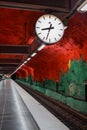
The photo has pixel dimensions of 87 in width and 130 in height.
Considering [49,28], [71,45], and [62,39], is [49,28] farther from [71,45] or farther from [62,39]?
[62,39]

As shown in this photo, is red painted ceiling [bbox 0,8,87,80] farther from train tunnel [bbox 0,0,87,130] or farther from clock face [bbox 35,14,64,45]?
clock face [bbox 35,14,64,45]

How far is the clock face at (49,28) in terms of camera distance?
8.06 metres

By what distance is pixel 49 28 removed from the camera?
26.6ft

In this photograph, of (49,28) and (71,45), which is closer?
(49,28)

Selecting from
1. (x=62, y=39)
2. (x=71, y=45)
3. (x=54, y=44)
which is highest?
(x=62, y=39)

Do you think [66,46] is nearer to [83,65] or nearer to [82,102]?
[83,65]

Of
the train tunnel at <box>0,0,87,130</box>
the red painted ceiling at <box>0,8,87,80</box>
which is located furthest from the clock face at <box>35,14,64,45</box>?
the red painted ceiling at <box>0,8,87,80</box>

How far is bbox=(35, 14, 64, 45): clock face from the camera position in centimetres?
806

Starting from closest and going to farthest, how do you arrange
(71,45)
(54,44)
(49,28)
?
(49,28) → (54,44) → (71,45)

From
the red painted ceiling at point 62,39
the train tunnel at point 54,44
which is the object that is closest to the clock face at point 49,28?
the train tunnel at point 54,44

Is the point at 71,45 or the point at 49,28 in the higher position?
the point at 71,45

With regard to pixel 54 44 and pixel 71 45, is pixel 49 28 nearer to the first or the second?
pixel 54 44

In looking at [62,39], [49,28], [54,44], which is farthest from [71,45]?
[49,28]

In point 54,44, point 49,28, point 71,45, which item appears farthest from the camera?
point 71,45
